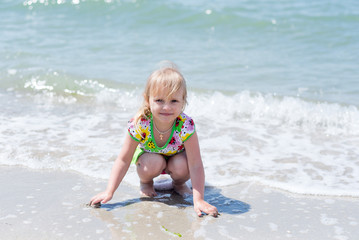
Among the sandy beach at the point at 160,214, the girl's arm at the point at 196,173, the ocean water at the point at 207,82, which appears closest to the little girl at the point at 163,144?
the girl's arm at the point at 196,173

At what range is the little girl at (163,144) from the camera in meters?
3.10

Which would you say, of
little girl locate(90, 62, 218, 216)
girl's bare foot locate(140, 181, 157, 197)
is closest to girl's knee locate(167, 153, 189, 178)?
little girl locate(90, 62, 218, 216)

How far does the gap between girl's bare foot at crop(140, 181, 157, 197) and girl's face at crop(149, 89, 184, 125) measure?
639mm

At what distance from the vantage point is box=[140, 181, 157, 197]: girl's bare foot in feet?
11.5

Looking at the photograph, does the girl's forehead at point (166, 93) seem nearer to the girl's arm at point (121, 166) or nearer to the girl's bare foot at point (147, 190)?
the girl's arm at point (121, 166)

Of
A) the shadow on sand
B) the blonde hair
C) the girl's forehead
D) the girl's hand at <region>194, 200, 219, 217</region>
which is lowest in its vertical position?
Answer: the shadow on sand

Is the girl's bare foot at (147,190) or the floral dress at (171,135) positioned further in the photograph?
the girl's bare foot at (147,190)

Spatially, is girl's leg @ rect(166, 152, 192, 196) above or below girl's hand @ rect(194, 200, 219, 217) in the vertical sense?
above

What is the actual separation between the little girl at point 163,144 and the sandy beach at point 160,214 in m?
0.12

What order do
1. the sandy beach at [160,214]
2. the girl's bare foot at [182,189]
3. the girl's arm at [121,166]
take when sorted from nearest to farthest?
the sandy beach at [160,214] < the girl's arm at [121,166] < the girl's bare foot at [182,189]

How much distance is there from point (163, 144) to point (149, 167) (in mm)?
200

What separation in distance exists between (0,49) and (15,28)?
2137 mm

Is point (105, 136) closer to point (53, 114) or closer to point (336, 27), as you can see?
point (53, 114)

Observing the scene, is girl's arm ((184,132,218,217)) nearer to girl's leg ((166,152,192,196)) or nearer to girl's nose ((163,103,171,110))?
girl's leg ((166,152,192,196))
